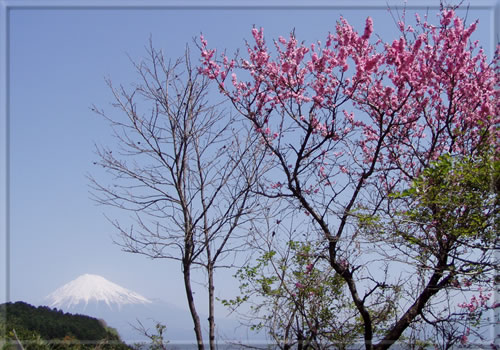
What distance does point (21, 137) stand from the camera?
2859mm

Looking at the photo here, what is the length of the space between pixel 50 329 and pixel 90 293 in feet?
1.00

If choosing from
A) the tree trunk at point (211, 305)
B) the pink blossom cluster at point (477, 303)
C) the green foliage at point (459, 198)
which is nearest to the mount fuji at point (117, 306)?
the tree trunk at point (211, 305)

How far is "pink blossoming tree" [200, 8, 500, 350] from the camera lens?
8.50 feet

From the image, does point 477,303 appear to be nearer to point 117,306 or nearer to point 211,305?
point 211,305

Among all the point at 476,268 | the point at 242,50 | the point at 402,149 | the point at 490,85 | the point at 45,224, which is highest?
the point at 242,50

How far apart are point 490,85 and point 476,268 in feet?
3.16

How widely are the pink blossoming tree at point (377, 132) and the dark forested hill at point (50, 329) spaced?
1181 millimetres

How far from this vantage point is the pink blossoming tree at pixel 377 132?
8.50 feet

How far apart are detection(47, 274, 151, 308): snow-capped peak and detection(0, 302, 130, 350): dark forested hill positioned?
0.08 metres

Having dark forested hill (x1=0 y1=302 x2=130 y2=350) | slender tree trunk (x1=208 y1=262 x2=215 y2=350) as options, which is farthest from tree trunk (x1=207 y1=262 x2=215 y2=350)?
dark forested hill (x1=0 y1=302 x2=130 y2=350)

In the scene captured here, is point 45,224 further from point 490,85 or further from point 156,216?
point 490,85

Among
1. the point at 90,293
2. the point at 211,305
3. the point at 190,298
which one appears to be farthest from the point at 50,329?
the point at 211,305

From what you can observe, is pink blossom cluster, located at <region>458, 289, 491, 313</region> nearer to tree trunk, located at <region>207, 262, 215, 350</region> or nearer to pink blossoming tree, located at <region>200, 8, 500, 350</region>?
pink blossoming tree, located at <region>200, 8, 500, 350</region>

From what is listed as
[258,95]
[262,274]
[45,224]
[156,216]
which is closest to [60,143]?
[45,224]
